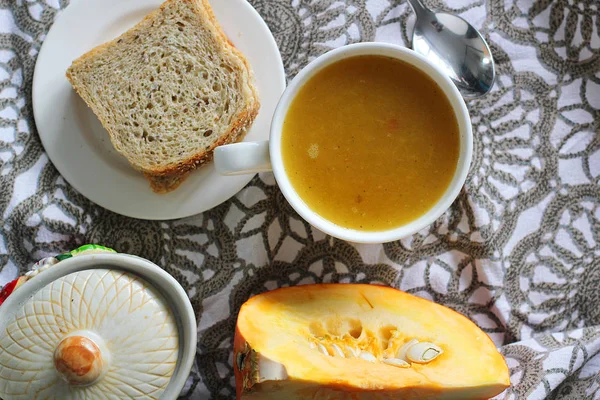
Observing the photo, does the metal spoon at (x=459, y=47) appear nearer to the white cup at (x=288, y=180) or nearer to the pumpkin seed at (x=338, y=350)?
the white cup at (x=288, y=180)

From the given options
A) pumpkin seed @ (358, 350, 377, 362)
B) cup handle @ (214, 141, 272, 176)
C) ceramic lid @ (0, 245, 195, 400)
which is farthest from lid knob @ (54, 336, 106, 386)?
pumpkin seed @ (358, 350, 377, 362)

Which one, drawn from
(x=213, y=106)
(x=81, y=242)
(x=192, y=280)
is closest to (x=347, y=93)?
(x=213, y=106)

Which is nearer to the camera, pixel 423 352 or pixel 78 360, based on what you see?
pixel 78 360

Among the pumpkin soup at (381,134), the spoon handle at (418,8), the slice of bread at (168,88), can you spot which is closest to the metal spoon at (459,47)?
the spoon handle at (418,8)

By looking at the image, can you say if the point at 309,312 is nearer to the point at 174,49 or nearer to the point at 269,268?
the point at 269,268

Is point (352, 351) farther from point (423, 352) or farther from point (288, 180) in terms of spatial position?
point (288, 180)

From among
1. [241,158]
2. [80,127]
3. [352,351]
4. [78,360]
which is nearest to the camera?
[78,360]

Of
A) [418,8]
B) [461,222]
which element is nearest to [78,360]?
[461,222]
